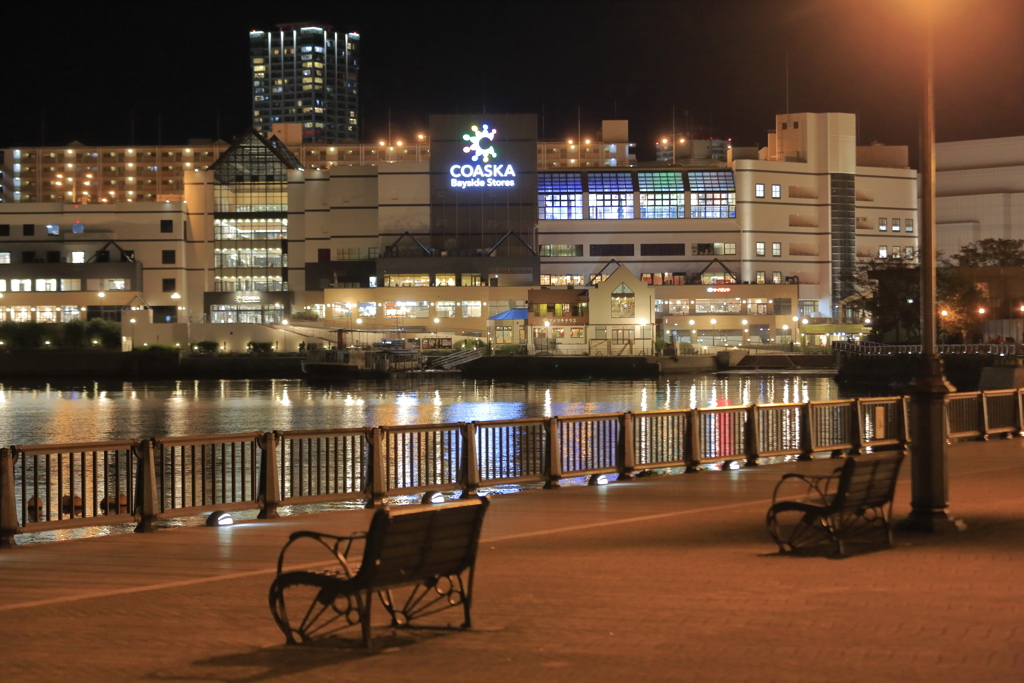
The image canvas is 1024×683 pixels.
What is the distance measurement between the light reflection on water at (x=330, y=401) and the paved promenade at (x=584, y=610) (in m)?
29.7

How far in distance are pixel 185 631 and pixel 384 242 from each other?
108m

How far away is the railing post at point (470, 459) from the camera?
1653 cm

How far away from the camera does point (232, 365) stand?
97.3 meters

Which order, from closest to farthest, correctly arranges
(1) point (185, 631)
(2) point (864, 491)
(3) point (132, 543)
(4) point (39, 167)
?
1. (1) point (185, 631)
2. (2) point (864, 491)
3. (3) point (132, 543)
4. (4) point (39, 167)

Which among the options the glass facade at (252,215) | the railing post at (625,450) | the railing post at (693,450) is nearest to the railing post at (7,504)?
the railing post at (625,450)

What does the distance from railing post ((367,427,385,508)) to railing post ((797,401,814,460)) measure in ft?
29.1

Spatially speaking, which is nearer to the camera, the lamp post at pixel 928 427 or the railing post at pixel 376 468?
the lamp post at pixel 928 427

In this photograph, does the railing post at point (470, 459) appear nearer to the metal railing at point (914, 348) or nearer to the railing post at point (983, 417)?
the railing post at point (983, 417)

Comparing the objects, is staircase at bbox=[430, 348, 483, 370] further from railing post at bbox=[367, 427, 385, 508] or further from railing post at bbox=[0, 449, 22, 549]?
railing post at bbox=[0, 449, 22, 549]

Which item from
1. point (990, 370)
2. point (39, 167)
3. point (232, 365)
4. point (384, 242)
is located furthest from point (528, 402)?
point (39, 167)

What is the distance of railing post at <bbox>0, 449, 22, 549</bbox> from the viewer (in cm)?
1239

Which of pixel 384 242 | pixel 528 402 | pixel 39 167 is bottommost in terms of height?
pixel 528 402

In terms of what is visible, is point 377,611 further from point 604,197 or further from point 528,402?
point 604,197

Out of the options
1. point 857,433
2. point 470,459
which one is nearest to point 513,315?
point 857,433
